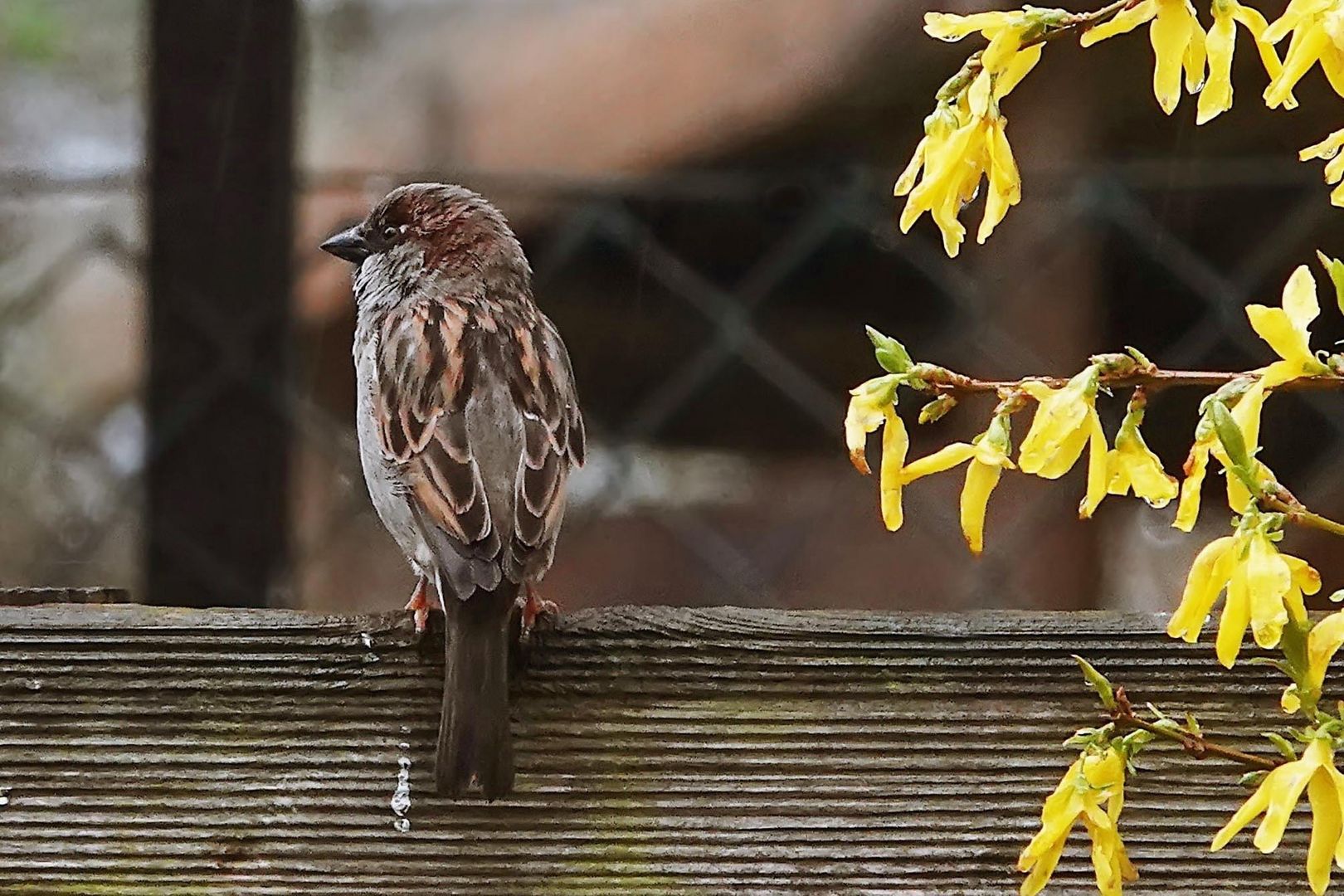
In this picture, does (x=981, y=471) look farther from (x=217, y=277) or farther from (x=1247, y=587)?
(x=217, y=277)

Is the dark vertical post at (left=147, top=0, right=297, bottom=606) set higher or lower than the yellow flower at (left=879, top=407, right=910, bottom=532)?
higher

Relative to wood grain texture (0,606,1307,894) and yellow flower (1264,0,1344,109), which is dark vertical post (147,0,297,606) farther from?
yellow flower (1264,0,1344,109)

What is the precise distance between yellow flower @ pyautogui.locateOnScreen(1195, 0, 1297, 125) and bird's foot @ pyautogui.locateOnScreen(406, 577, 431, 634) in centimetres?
85

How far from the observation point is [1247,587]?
1.18 metres

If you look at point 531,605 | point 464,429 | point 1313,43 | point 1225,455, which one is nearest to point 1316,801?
point 1225,455

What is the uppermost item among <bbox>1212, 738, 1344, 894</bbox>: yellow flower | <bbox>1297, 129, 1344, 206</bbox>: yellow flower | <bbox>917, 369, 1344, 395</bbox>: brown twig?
<bbox>1297, 129, 1344, 206</bbox>: yellow flower

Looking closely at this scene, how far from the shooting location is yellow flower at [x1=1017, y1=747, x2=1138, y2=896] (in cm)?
127

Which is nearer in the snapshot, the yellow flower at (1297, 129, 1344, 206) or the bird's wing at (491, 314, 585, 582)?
the yellow flower at (1297, 129, 1344, 206)

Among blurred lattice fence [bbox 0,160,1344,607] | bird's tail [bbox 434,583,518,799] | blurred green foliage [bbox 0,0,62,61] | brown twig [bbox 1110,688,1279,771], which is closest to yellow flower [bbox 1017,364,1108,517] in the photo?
brown twig [bbox 1110,688,1279,771]

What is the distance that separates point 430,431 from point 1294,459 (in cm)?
176

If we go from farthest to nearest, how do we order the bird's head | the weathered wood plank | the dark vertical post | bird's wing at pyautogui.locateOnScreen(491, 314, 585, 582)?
1. the bird's head
2. the dark vertical post
3. bird's wing at pyautogui.locateOnScreen(491, 314, 585, 582)
4. the weathered wood plank

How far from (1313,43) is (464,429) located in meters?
1.97

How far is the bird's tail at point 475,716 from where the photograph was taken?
1.59 metres

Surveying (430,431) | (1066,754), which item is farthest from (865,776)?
(430,431)
